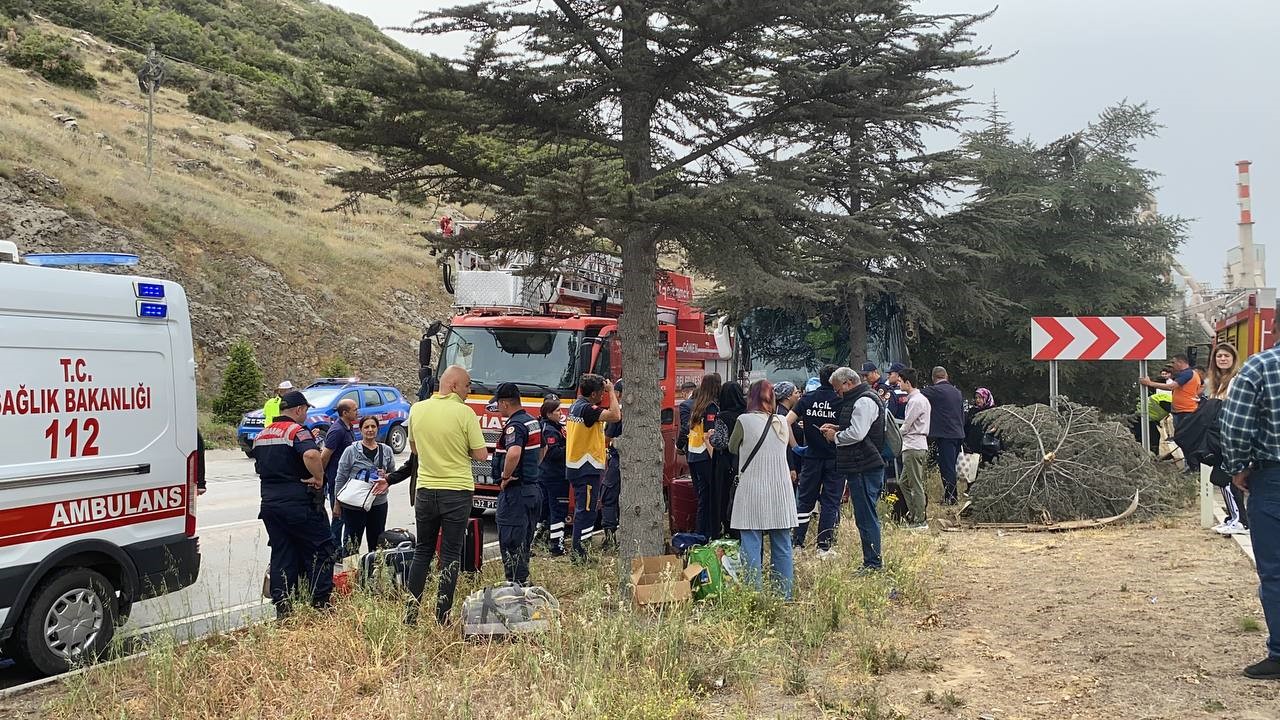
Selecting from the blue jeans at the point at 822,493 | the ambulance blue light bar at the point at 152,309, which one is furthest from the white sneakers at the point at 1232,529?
the ambulance blue light bar at the point at 152,309

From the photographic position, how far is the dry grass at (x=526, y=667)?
4707mm

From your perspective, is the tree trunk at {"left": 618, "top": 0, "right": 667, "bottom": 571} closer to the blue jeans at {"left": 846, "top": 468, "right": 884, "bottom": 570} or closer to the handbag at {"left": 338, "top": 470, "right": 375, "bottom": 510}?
the blue jeans at {"left": 846, "top": 468, "right": 884, "bottom": 570}

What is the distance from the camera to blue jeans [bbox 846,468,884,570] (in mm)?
8086

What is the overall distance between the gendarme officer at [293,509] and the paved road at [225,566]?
0.38 m

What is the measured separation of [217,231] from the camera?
3123cm

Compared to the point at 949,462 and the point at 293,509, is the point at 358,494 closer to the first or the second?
the point at 293,509

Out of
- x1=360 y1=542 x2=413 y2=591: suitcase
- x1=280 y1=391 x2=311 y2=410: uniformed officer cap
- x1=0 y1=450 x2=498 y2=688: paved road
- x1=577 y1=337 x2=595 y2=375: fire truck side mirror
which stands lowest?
x1=0 y1=450 x2=498 y2=688: paved road

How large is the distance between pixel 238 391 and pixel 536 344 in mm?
16138

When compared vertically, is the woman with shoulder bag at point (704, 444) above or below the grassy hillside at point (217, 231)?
below

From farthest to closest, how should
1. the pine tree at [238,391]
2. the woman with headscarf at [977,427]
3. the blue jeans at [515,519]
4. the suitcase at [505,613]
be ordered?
the pine tree at [238,391] < the woman with headscarf at [977,427] < the blue jeans at [515,519] < the suitcase at [505,613]

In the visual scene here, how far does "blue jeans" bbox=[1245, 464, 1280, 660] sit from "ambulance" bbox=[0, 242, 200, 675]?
6550 millimetres

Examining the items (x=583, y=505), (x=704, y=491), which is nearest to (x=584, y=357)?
(x=583, y=505)

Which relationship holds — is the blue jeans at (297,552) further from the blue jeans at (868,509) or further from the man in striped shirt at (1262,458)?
the man in striped shirt at (1262,458)

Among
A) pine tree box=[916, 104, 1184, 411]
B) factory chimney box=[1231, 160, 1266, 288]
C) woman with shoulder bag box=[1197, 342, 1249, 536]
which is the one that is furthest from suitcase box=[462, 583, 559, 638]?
factory chimney box=[1231, 160, 1266, 288]
